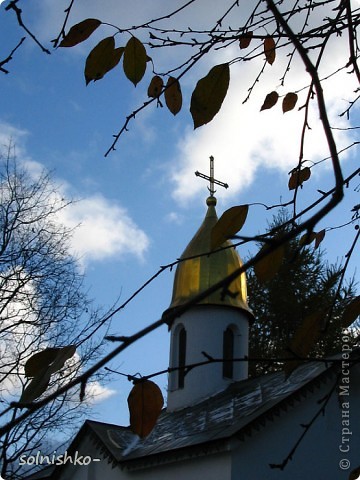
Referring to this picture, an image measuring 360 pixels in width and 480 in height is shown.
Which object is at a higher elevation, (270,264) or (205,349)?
(205,349)

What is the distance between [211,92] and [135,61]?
0.95ft

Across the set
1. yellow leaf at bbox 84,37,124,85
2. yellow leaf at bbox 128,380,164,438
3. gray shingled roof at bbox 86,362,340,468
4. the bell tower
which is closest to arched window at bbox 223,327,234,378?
the bell tower

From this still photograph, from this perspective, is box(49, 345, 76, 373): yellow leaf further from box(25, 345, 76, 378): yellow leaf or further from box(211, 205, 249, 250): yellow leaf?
box(211, 205, 249, 250): yellow leaf

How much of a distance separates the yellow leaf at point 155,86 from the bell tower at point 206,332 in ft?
37.9

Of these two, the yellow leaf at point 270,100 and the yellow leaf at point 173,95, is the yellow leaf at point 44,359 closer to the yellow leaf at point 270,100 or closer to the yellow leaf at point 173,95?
the yellow leaf at point 173,95

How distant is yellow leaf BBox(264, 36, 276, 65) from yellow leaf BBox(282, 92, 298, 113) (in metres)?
0.17

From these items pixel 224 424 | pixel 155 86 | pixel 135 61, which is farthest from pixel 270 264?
pixel 224 424

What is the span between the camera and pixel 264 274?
62.8 inches

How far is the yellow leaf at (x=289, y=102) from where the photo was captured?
2543 millimetres

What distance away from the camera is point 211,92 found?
146 cm

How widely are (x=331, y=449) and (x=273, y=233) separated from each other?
9.48 meters

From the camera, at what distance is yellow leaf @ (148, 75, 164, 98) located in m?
2.22

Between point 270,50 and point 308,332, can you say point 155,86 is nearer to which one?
point 270,50

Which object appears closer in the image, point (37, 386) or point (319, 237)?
point (37, 386)
